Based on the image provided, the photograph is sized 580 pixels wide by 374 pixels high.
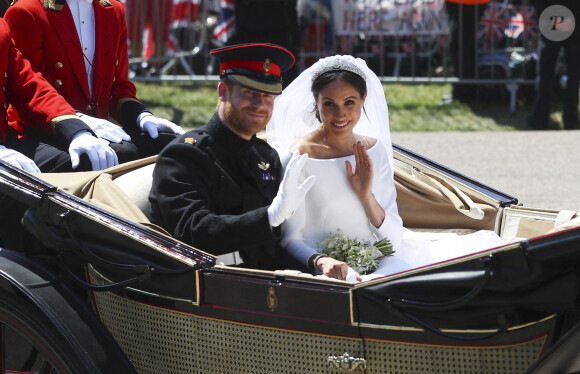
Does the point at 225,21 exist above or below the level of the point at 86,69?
above

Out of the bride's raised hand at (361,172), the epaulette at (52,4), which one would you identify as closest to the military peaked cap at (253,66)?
the bride's raised hand at (361,172)

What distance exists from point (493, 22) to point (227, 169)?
6585 millimetres

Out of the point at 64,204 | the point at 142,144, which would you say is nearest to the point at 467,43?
the point at 142,144

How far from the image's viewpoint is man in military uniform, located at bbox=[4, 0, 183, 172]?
3480mm

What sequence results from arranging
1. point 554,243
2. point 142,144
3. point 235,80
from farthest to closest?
point 142,144
point 235,80
point 554,243

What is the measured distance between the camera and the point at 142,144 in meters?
3.54

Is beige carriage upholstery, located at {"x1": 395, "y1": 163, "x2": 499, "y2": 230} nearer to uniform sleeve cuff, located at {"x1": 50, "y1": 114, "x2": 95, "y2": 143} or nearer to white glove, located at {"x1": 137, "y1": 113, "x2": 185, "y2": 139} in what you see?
white glove, located at {"x1": 137, "y1": 113, "x2": 185, "y2": 139}

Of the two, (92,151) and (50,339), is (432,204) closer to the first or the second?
(92,151)

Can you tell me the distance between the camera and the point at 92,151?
3176mm

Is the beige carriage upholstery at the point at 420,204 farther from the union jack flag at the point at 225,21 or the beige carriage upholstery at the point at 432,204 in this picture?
the union jack flag at the point at 225,21

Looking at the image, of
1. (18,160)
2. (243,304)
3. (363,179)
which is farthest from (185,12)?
(243,304)

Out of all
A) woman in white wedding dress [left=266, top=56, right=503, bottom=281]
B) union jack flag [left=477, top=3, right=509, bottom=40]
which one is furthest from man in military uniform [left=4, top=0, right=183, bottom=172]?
union jack flag [left=477, top=3, right=509, bottom=40]

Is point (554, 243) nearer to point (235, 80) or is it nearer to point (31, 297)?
point (235, 80)

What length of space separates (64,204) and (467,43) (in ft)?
22.1
